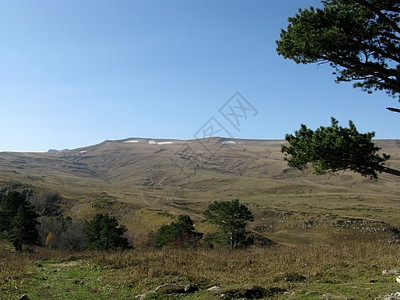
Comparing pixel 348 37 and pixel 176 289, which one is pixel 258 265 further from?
pixel 348 37

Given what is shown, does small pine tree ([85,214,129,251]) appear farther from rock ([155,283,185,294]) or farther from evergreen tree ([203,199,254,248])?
rock ([155,283,185,294])

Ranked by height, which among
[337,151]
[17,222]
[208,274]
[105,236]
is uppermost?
[337,151]

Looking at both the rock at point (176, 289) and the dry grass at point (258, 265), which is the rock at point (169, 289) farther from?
the dry grass at point (258, 265)

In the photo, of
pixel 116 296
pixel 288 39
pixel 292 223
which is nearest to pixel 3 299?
pixel 116 296

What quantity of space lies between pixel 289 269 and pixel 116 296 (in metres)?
5.52

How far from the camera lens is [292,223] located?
8056cm

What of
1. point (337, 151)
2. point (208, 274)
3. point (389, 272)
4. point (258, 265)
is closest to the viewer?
point (389, 272)

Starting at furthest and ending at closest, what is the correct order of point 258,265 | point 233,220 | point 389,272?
1. point 233,220
2. point 258,265
3. point 389,272

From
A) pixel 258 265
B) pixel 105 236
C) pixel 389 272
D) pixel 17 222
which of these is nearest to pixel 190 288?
pixel 258 265

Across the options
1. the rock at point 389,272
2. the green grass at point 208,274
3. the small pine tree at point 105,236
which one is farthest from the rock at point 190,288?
the small pine tree at point 105,236

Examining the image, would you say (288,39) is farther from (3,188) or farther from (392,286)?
(3,188)

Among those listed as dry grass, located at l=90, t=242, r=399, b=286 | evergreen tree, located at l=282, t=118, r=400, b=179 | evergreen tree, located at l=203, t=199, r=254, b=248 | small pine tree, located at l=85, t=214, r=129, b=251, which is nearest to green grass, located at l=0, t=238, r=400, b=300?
dry grass, located at l=90, t=242, r=399, b=286

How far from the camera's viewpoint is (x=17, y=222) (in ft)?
137

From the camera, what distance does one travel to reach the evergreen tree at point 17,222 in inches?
1644
